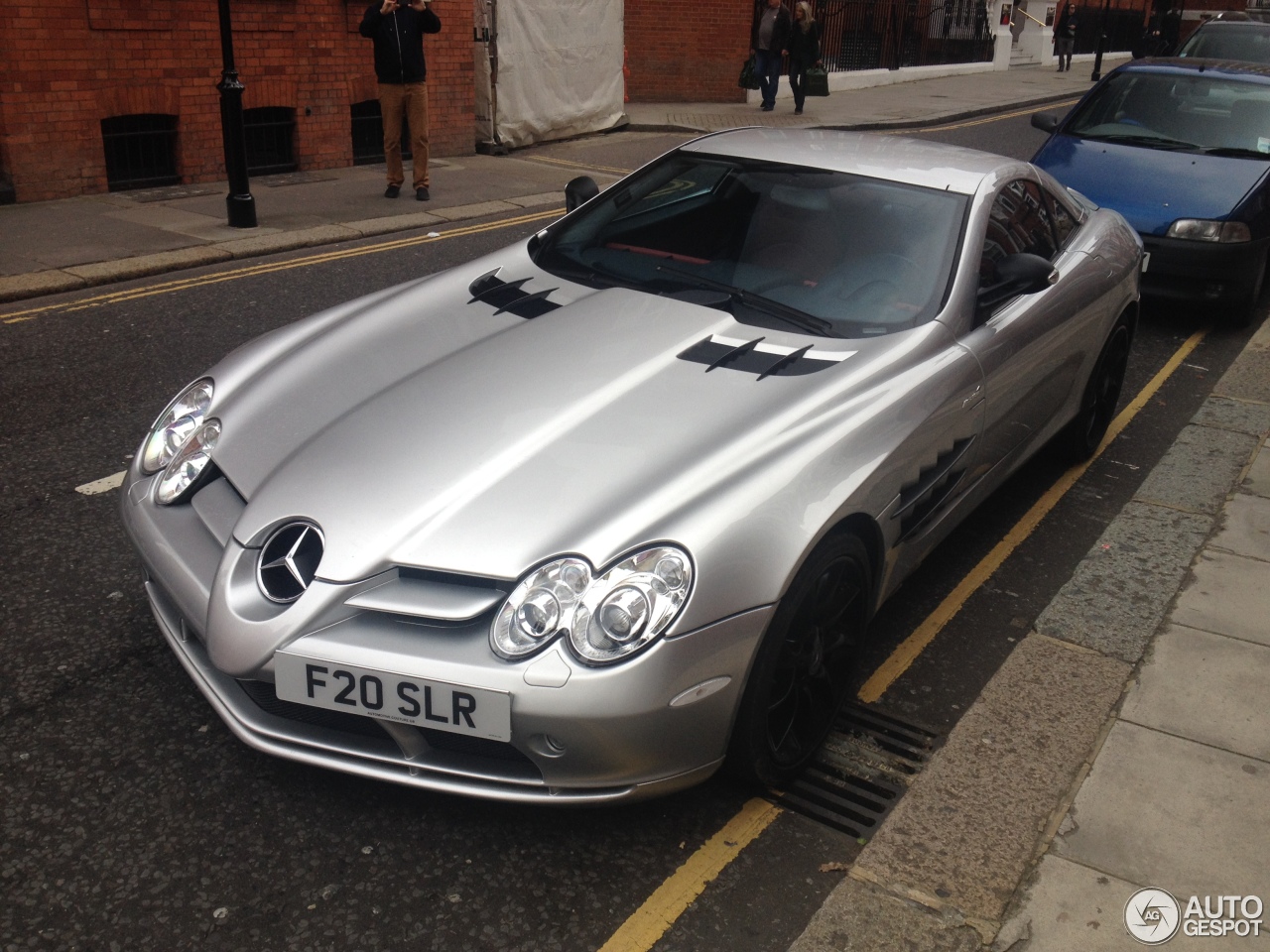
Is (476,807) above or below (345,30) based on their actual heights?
below

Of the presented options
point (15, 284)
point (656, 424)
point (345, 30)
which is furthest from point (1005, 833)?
point (345, 30)

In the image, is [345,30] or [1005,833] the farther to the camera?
[345,30]

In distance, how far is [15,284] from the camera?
8.21 metres

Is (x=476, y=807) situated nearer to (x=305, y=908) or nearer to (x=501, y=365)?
(x=305, y=908)

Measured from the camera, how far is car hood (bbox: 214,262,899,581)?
9.54ft

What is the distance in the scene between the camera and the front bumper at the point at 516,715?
2.70 m

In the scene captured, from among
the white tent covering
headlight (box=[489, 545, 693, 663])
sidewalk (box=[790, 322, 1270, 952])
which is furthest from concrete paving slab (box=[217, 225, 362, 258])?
headlight (box=[489, 545, 693, 663])

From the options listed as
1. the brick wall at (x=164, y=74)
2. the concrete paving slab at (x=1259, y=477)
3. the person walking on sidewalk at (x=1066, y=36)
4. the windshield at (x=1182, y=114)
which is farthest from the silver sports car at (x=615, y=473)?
the person walking on sidewalk at (x=1066, y=36)

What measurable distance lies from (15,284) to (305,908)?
6.75 m

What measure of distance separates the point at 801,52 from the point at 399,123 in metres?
10.5

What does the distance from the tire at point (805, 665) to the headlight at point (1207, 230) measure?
5.40 metres

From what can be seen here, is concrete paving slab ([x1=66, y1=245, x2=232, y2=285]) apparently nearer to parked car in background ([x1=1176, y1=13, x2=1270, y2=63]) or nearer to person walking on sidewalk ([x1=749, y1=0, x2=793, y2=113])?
parked car in background ([x1=1176, y1=13, x2=1270, y2=63])

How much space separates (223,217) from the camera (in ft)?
35.2

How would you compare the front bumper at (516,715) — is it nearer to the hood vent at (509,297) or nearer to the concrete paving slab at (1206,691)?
the hood vent at (509,297)
